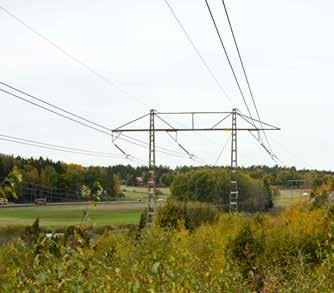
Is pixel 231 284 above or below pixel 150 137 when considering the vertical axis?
below

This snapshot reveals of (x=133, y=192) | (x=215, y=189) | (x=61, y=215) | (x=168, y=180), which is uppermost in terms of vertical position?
(x=168, y=180)

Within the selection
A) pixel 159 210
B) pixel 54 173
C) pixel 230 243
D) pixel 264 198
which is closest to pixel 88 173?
pixel 54 173

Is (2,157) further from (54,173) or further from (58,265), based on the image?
(58,265)

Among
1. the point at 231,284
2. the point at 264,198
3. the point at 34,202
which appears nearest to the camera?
the point at 231,284

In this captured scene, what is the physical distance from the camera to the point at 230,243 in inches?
1361

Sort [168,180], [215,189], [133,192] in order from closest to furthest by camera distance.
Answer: [215,189] < [168,180] < [133,192]

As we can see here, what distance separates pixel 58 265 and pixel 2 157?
127 metres

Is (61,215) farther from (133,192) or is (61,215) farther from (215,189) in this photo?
(133,192)

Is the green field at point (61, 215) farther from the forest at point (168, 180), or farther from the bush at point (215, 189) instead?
the bush at point (215, 189)

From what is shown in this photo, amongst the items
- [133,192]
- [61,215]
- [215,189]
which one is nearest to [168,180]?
[133,192]

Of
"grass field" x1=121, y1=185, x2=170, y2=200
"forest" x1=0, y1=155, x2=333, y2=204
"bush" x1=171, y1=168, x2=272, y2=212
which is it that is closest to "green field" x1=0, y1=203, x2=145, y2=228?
"forest" x1=0, y1=155, x2=333, y2=204

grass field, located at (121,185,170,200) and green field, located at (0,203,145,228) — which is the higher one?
grass field, located at (121,185,170,200)

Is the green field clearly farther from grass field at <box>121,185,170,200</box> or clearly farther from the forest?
grass field at <box>121,185,170,200</box>

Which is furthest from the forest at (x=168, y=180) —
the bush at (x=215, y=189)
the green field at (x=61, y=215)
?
the green field at (x=61, y=215)
